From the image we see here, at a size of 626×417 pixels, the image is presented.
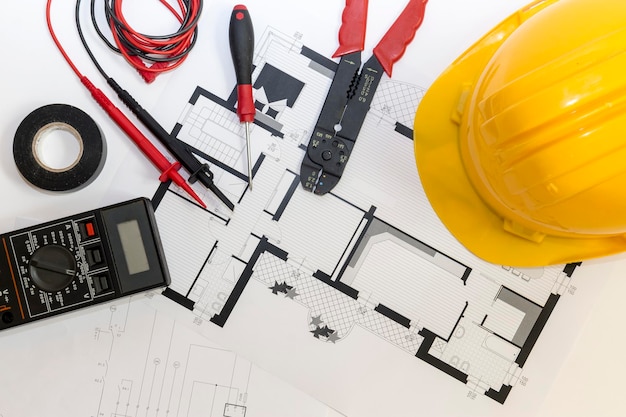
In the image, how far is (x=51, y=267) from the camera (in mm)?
783

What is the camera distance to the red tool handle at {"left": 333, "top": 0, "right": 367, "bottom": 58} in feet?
2.91

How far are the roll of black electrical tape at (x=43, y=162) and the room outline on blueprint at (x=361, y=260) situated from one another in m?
0.13

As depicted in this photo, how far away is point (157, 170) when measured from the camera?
0.88 metres

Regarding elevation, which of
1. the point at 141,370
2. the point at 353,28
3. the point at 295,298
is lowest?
the point at 141,370

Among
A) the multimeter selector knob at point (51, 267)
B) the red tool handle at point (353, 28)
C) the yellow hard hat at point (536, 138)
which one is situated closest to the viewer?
the yellow hard hat at point (536, 138)

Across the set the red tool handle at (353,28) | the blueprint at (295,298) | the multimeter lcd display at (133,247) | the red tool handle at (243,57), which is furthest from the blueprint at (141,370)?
the red tool handle at (353,28)

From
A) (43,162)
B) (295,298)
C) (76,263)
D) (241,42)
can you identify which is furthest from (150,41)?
(295,298)

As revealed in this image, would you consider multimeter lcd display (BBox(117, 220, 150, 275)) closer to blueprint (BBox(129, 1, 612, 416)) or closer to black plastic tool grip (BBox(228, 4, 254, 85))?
blueprint (BBox(129, 1, 612, 416))

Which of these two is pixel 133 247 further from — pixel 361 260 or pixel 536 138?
pixel 536 138

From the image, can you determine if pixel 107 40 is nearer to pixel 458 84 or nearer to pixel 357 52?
pixel 357 52

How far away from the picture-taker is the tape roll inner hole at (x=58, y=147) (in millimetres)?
851

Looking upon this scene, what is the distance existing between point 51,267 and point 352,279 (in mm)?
481

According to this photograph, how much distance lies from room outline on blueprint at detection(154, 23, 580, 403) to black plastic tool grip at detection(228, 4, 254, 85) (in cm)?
9

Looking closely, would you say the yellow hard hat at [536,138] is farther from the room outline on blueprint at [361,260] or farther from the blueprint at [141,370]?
the blueprint at [141,370]
